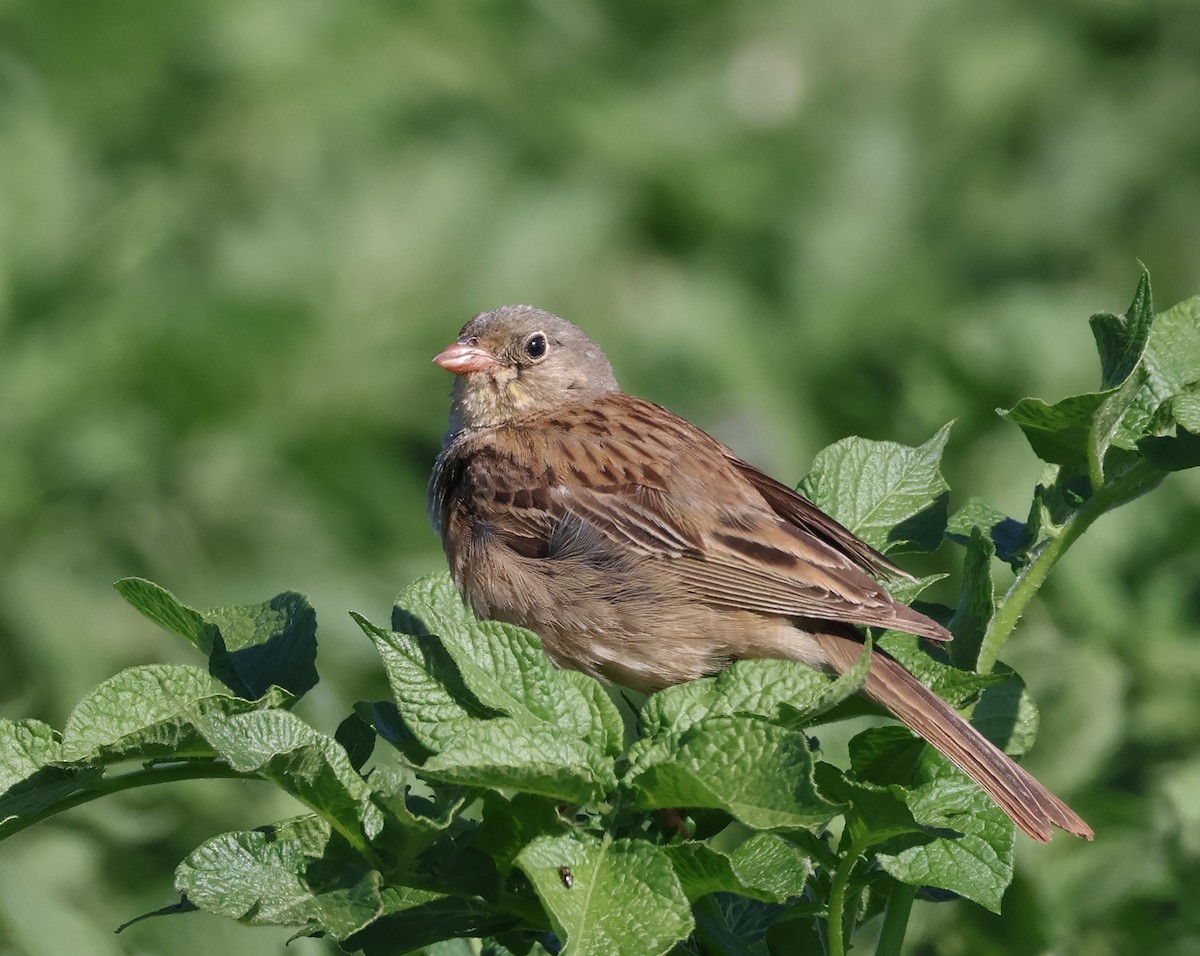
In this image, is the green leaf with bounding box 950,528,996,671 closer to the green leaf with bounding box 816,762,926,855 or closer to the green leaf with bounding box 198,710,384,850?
the green leaf with bounding box 816,762,926,855

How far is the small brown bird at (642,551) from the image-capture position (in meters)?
3.33

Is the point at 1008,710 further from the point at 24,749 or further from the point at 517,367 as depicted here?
the point at 517,367

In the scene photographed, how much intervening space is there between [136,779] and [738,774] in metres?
0.69

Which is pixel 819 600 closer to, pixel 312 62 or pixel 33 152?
pixel 33 152

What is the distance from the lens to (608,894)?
6.13 ft

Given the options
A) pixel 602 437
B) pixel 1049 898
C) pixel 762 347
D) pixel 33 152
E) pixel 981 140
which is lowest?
pixel 1049 898

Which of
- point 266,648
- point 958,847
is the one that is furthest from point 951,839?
point 266,648

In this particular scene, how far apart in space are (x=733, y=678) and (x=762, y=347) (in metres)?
5.15

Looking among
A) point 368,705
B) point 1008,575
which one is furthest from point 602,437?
point 368,705

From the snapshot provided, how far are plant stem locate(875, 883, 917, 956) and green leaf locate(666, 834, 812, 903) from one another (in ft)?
0.57

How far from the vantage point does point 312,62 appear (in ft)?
28.8

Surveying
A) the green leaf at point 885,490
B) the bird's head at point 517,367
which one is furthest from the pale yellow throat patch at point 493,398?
the green leaf at point 885,490

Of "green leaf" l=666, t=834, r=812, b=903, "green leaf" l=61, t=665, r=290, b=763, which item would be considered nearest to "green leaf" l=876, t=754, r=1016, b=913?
"green leaf" l=666, t=834, r=812, b=903

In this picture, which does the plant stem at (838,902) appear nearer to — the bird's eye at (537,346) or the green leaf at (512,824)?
the green leaf at (512,824)
